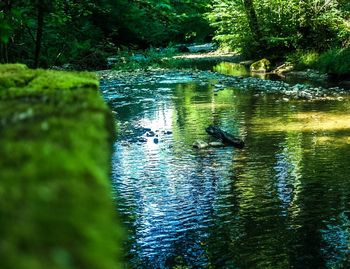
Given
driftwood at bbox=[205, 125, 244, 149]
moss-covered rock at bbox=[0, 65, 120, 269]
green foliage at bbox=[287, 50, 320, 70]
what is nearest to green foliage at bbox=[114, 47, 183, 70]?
green foliage at bbox=[287, 50, 320, 70]

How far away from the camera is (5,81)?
302 cm

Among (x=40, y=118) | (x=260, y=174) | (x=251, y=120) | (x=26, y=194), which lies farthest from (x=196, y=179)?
(x=26, y=194)

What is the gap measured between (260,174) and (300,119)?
4.85 m

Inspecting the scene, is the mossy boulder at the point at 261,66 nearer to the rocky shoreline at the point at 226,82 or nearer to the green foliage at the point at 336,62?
the rocky shoreline at the point at 226,82

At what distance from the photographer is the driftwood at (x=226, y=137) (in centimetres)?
1005

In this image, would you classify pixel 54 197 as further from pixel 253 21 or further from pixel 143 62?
pixel 253 21

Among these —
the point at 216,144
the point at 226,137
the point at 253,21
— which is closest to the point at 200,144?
the point at 216,144

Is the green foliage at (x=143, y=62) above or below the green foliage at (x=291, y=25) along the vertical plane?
below

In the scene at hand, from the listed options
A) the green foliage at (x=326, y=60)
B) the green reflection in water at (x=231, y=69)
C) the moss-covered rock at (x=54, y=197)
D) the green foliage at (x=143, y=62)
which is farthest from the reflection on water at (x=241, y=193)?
the green foliage at (x=143, y=62)

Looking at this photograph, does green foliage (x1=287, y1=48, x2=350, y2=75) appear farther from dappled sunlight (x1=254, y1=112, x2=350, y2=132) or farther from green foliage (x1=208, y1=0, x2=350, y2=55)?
dappled sunlight (x1=254, y1=112, x2=350, y2=132)

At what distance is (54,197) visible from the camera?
3.37 feet

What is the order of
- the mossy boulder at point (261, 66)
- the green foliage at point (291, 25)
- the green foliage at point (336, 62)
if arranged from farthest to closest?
the mossy boulder at point (261, 66), the green foliage at point (291, 25), the green foliage at point (336, 62)

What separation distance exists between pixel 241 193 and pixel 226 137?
312cm

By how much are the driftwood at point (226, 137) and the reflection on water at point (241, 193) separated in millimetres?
193
